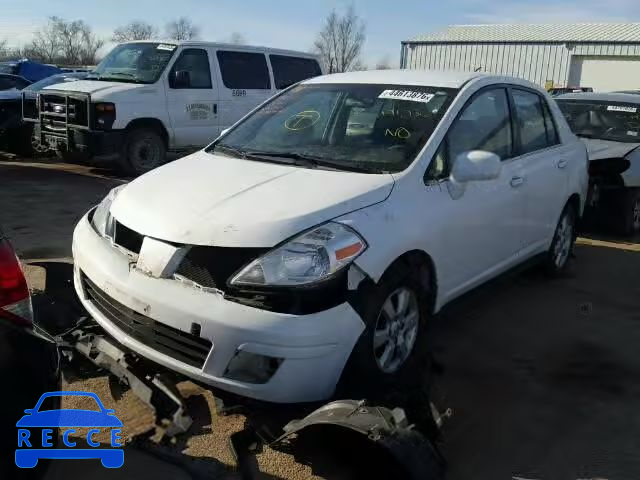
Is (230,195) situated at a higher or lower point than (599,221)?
higher

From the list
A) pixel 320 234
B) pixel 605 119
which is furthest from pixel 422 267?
pixel 605 119

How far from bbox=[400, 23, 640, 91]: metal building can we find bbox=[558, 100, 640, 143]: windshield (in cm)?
2733

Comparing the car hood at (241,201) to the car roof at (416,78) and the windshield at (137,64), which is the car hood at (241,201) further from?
the windshield at (137,64)

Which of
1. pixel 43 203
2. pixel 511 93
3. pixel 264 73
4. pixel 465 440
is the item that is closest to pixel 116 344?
pixel 465 440

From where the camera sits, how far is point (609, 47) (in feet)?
117

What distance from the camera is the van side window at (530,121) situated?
4.66 meters

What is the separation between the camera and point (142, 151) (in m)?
9.70

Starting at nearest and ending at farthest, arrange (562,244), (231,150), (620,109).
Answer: (231,150) → (562,244) → (620,109)

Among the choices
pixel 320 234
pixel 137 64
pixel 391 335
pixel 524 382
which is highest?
pixel 137 64

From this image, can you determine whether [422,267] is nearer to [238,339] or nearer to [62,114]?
[238,339]

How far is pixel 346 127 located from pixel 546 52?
125 ft

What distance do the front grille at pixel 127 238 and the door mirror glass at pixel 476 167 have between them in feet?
5.89

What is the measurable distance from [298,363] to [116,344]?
109 cm

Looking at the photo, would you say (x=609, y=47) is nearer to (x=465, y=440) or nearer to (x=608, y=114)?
(x=608, y=114)
